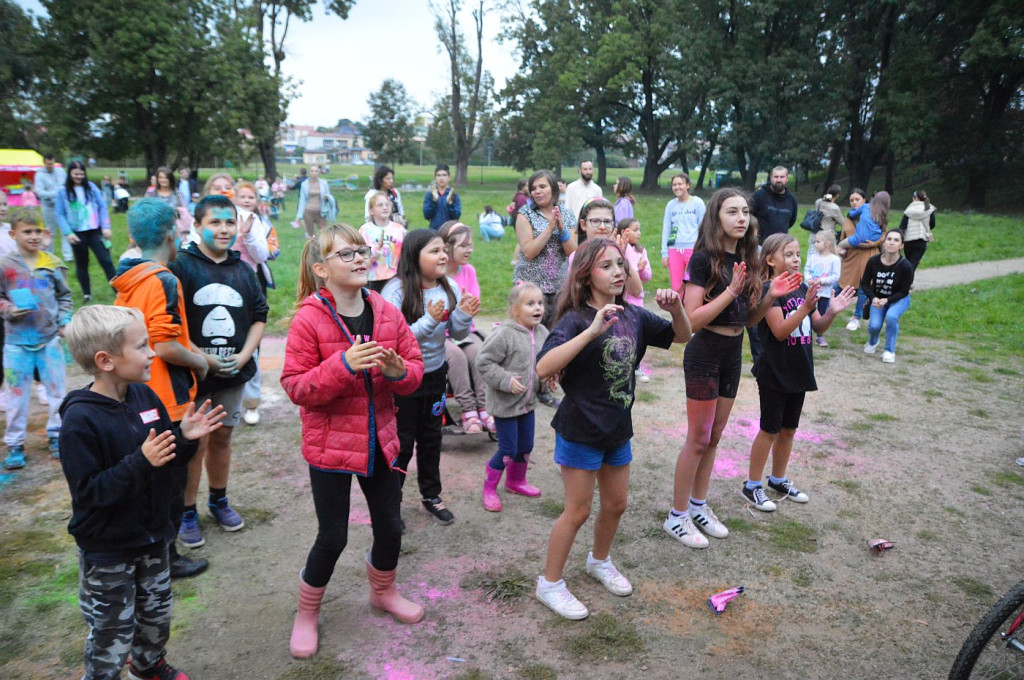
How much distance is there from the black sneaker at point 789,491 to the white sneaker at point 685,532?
95cm

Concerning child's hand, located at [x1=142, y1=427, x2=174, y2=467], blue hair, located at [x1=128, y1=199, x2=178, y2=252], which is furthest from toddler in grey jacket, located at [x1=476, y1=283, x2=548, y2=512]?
child's hand, located at [x1=142, y1=427, x2=174, y2=467]

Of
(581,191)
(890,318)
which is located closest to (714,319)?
(890,318)

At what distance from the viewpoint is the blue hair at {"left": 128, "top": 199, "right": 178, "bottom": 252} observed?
353 cm

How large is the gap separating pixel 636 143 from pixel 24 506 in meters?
52.2

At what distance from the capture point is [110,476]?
95.3 inches

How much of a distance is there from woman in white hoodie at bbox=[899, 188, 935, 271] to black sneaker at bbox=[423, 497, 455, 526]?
9405mm

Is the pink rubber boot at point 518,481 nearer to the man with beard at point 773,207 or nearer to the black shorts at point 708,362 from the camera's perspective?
the black shorts at point 708,362

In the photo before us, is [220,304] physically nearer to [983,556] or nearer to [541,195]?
[541,195]

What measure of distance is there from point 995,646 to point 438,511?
10.0 feet

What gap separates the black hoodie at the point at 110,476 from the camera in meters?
2.42

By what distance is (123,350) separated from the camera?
254 centimetres

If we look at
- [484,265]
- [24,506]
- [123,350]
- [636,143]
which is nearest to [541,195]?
[123,350]

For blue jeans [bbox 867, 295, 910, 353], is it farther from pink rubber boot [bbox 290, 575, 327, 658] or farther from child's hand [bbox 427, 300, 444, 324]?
pink rubber boot [bbox 290, 575, 327, 658]

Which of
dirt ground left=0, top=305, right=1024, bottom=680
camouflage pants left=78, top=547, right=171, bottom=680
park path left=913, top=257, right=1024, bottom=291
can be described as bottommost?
dirt ground left=0, top=305, right=1024, bottom=680
